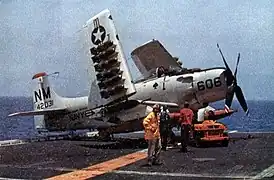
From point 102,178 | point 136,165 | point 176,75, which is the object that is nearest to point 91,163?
point 136,165

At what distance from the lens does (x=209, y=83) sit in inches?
910

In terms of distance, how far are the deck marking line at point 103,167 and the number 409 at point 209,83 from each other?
5.24m

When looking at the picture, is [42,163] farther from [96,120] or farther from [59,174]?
[96,120]

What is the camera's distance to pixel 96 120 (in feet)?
84.3

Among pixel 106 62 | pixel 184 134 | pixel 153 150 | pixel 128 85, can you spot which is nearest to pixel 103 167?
pixel 153 150

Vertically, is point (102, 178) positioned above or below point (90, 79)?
below

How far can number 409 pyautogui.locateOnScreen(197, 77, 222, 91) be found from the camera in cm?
2305

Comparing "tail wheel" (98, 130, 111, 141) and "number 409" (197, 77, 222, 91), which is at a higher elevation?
"number 409" (197, 77, 222, 91)

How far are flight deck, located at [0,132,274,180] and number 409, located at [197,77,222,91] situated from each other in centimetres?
289

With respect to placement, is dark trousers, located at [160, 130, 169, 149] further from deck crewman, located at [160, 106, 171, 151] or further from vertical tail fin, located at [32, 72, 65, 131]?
vertical tail fin, located at [32, 72, 65, 131]

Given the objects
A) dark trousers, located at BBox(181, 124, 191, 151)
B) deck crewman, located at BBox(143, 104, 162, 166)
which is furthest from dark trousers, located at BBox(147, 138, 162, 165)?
dark trousers, located at BBox(181, 124, 191, 151)

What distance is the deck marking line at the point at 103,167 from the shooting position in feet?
46.8

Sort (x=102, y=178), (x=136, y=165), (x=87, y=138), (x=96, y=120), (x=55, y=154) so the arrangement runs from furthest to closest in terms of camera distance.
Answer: (x=87, y=138)
(x=96, y=120)
(x=55, y=154)
(x=136, y=165)
(x=102, y=178)

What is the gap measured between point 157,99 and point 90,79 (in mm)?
3423
